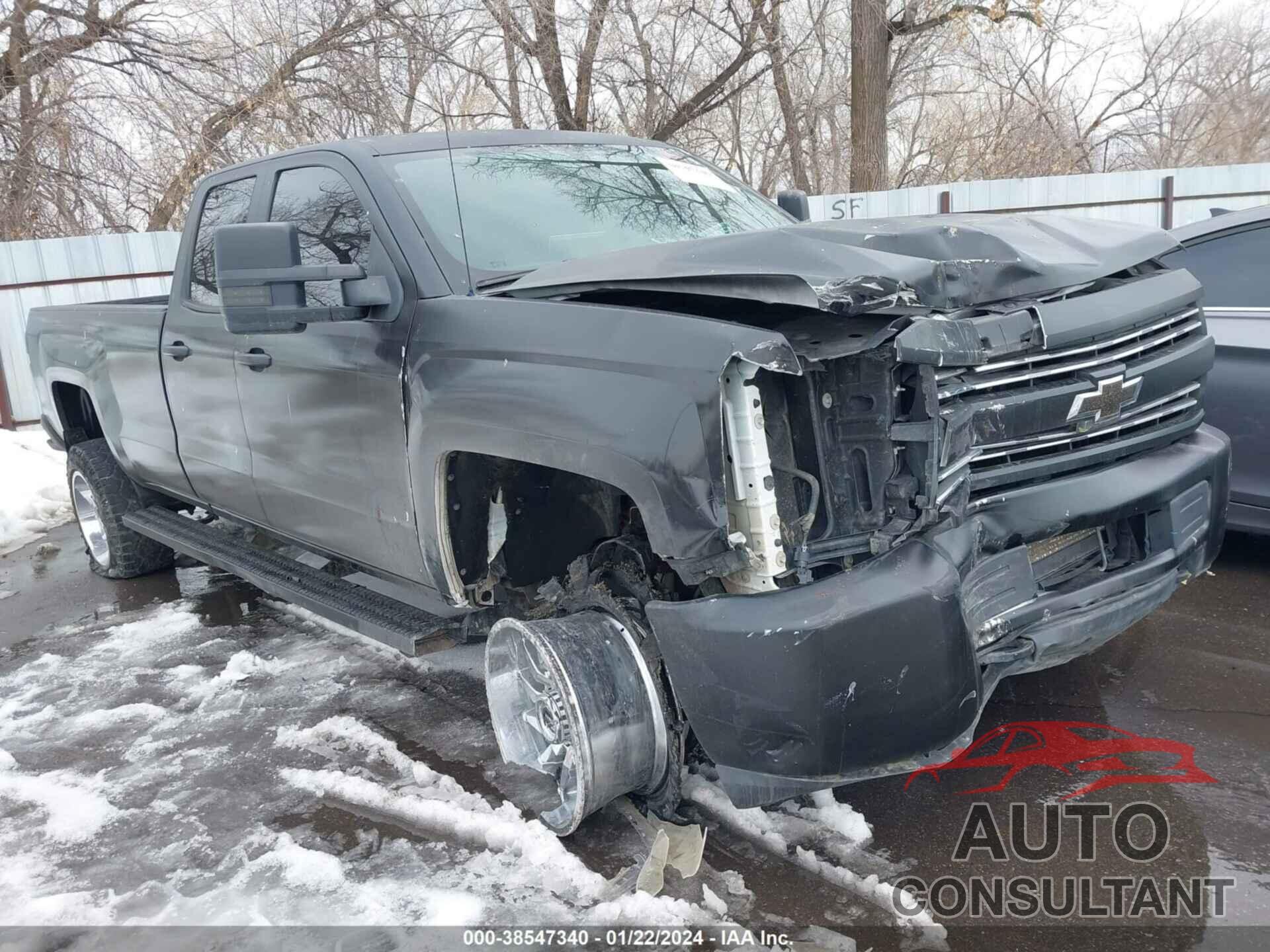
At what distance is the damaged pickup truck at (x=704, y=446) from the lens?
7.70ft

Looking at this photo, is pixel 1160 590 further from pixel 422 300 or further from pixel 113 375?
pixel 113 375

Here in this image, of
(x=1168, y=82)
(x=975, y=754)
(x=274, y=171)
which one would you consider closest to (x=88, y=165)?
(x=274, y=171)

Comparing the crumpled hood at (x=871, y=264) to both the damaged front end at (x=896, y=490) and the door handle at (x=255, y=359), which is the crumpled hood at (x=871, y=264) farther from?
the door handle at (x=255, y=359)

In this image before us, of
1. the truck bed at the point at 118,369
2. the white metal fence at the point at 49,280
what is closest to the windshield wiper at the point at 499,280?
the truck bed at the point at 118,369

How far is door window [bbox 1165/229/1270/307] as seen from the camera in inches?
173

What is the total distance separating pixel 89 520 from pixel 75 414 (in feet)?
2.02

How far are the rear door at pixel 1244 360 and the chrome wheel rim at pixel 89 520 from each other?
557 cm

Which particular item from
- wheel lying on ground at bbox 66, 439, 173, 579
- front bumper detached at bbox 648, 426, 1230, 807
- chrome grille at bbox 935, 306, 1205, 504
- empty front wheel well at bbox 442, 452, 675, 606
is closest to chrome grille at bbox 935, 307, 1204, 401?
chrome grille at bbox 935, 306, 1205, 504

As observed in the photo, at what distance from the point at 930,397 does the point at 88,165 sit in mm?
15989

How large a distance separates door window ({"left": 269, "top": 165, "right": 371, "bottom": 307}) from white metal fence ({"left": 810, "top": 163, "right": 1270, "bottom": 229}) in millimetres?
8791

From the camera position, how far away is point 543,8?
1399 centimetres

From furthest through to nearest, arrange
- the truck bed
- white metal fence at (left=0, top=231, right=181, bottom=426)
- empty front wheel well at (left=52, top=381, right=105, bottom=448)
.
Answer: white metal fence at (left=0, top=231, right=181, bottom=426) → empty front wheel well at (left=52, top=381, right=105, bottom=448) → the truck bed

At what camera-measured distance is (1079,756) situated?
316 centimetres

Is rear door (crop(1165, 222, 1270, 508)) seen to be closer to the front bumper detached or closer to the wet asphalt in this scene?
the wet asphalt
